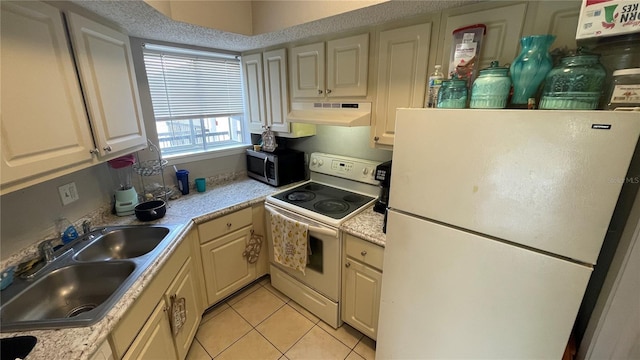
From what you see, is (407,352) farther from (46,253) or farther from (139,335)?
(46,253)

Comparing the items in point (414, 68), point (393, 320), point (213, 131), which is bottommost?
point (393, 320)

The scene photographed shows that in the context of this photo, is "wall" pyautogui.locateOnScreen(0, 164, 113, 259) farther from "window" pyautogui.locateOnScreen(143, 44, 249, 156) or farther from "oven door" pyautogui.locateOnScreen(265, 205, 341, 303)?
"oven door" pyautogui.locateOnScreen(265, 205, 341, 303)

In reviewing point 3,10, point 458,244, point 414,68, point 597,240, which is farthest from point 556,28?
point 3,10

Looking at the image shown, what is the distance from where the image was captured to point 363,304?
1728 mm

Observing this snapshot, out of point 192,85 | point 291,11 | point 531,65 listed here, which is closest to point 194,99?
point 192,85

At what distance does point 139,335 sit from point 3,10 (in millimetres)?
1313

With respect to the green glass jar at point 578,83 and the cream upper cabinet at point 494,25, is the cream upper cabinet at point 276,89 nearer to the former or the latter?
the cream upper cabinet at point 494,25

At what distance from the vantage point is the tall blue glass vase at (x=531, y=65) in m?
0.97

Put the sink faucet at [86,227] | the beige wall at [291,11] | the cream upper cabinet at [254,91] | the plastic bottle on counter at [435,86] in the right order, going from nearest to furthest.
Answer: the plastic bottle on counter at [435,86] → the beige wall at [291,11] → the sink faucet at [86,227] → the cream upper cabinet at [254,91]

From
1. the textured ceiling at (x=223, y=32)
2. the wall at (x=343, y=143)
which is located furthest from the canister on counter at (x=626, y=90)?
the wall at (x=343, y=143)

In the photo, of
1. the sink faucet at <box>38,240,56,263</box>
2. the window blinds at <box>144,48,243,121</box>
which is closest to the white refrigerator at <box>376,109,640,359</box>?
the sink faucet at <box>38,240,56,263</box>

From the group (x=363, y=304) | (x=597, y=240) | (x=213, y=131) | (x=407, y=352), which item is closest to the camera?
(x=597, y=240)

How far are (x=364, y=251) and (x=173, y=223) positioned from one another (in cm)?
125

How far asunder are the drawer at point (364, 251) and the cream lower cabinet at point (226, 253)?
0.86 metres
